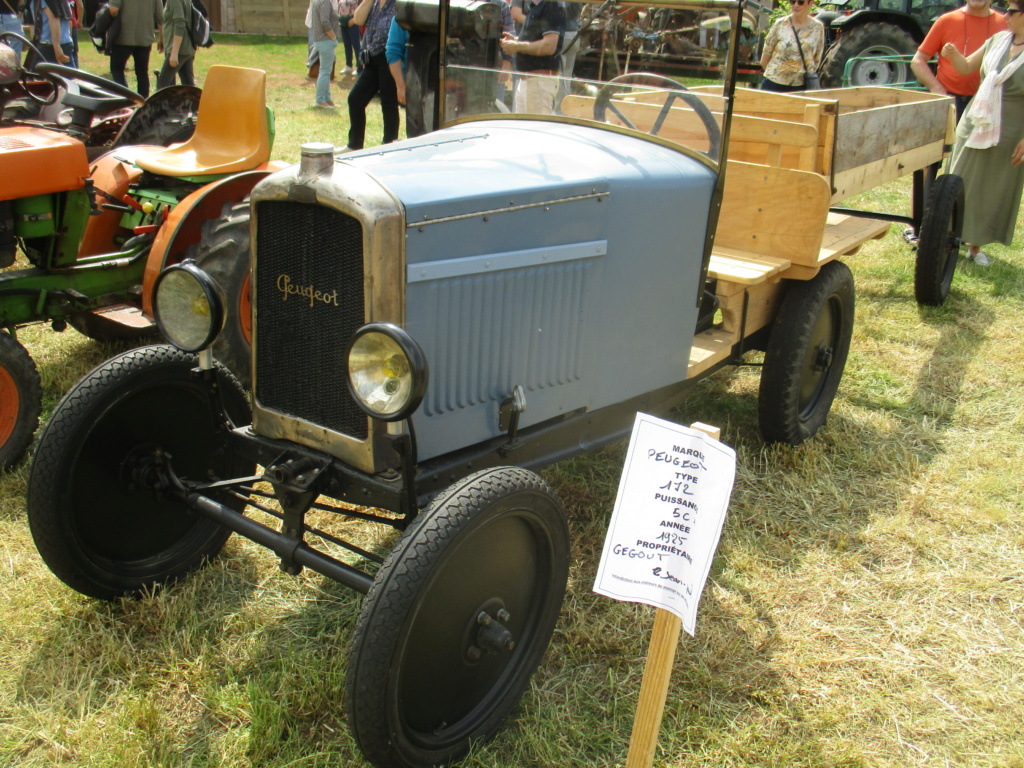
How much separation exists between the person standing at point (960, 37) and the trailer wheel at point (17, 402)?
19.7 ft

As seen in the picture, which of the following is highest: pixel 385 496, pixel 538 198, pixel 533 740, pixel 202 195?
pixel 538 198

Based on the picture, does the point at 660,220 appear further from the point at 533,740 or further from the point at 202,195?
the point at 202,195

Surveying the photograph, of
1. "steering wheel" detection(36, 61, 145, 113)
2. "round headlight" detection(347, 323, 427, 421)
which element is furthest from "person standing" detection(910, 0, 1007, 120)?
"round headlight" detection(347, 323, 427, 421)

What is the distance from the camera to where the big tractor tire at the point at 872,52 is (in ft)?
35.2

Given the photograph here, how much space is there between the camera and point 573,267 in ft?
8.26

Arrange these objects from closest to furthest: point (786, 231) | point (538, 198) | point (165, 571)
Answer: point (538, 198), point (165, 571), point (786, 231)

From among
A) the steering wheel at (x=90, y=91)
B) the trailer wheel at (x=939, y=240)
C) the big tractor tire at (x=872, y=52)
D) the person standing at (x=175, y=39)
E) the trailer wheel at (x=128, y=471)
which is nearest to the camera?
the trailer wheel at (x=128, y=471)

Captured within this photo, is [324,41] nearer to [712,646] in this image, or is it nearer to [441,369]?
[441,369]

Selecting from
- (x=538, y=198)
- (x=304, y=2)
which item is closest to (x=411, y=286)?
(x=538, y=198)

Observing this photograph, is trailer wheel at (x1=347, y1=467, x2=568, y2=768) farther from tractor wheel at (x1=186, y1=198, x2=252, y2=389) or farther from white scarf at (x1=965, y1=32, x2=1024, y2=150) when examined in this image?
white scarf at (x1=965, y1=32, x2=1024, y2=150)

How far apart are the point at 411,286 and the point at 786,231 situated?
1.77 meters

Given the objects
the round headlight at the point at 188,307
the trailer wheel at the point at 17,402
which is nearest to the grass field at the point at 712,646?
the trailer wheel at the point at 17,402

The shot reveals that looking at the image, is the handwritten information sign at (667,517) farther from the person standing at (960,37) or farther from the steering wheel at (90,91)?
the person standing at (960,37)

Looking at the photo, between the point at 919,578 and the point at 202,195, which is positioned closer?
the point at 919,578
